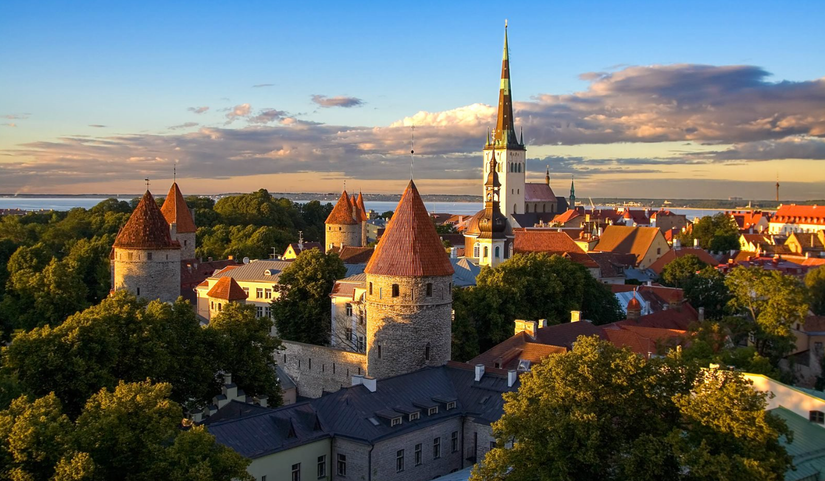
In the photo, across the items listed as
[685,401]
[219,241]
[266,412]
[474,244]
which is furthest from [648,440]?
[219,241]

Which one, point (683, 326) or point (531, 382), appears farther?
point (683, 326)

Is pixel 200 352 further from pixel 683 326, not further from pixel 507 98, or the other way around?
pixel 507 98

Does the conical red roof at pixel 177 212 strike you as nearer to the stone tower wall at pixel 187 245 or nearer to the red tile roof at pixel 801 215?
the stone tower wall at pixel 187 245

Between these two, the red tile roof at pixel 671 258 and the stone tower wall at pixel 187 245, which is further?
the red tile roof at pixel 671 258

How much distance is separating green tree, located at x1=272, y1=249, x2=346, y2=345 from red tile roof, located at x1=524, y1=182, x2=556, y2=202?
271 ft

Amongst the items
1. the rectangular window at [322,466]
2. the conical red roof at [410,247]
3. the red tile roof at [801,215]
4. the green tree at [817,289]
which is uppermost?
the conical red roof at [410,247]

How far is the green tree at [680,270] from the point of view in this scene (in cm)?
6216

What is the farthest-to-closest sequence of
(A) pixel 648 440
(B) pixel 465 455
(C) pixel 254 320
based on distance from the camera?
1. (C) pixel 254 320
2. (B) pixel 465 455
3. (A) pixel 648 440

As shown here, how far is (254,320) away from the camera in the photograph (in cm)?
3138

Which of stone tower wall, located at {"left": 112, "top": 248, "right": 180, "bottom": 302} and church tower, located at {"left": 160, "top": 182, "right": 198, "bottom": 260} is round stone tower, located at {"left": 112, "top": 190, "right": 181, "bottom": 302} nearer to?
stone tower wall, located at {"left": 112, "top": 248, "right": 180, "bottom": 302}

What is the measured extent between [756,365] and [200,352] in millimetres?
20509

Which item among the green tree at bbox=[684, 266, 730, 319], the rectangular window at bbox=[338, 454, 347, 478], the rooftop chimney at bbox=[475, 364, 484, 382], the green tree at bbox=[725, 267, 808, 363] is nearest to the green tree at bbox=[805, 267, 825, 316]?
the green tree at bbox=[684, 266, 730, 319]

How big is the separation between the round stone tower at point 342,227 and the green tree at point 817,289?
118ft

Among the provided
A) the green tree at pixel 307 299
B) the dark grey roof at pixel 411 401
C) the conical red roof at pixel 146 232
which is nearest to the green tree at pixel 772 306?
the dark grey roof at pixel 411 401
